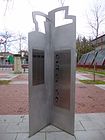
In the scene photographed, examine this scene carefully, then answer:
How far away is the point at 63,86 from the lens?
5.32 metres

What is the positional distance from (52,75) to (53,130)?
1283mm

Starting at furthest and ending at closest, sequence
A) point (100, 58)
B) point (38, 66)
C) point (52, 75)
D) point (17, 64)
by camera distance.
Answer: point (100, 58) < point (17, 64) < point (52, 75) < point (38, 66)

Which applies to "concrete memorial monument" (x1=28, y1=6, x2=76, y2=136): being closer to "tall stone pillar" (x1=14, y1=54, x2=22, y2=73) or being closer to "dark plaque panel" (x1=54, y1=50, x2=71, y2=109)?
"dark plaque panel" (x1=54, y1=50, x2=71, y2=109)

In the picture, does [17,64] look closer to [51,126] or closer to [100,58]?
[100,58]

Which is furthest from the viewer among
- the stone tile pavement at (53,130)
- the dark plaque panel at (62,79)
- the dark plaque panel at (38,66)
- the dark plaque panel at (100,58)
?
the dark plaque panel at (100,58)

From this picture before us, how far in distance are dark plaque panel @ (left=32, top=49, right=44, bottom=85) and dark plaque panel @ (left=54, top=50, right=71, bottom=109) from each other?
368 millimetres

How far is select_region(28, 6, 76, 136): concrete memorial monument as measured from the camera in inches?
195

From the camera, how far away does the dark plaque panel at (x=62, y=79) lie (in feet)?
16.8

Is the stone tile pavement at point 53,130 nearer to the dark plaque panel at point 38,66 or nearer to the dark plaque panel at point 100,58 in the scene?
the dark plaque panel at point 38,66

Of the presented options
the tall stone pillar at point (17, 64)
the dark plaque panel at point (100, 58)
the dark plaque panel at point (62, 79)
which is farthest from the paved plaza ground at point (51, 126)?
the dark plaque panel at point (100, 58)

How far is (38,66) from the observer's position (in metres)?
5.14

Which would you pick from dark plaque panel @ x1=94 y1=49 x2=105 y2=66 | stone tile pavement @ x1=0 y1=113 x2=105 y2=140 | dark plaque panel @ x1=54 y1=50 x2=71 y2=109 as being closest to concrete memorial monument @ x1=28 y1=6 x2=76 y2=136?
dark plaque panel @ x1=54 y1=50 x2=71 y2=109

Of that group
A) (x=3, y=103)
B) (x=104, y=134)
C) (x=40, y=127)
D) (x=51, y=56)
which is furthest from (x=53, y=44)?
(x=3, y=103)

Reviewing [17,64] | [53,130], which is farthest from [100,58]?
[53,130]
